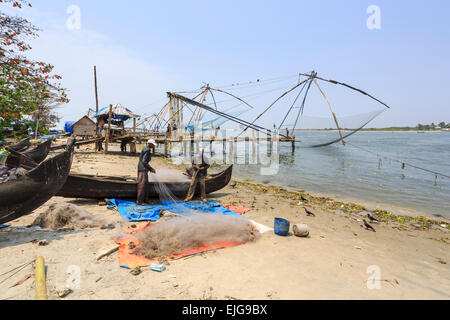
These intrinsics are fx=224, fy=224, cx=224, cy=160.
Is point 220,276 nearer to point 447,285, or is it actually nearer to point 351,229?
point 447,285

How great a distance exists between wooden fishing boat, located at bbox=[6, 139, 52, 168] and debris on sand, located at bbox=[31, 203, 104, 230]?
2288 mm

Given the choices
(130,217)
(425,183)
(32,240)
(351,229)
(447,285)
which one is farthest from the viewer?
(425,183)

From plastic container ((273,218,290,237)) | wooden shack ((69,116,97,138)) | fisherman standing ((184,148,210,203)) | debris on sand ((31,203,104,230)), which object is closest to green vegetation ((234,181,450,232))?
fisherman standing ((184,148,210,203))

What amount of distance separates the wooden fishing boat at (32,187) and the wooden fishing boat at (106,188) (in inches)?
52.4

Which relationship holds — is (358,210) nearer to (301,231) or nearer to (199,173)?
(301,231)

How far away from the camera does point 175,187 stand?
22.2 feet

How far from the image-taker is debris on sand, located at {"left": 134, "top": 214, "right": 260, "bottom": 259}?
11.5 ft

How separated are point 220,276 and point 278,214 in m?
3.78

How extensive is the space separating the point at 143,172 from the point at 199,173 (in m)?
1.67

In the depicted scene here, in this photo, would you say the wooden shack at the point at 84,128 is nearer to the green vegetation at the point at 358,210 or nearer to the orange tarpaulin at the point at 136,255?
the green vegetation at the point at 358,210

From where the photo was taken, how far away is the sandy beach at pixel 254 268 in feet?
8.76

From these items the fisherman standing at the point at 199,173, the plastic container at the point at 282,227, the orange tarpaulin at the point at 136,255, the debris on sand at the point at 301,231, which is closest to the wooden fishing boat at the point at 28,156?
the orange tarpaulin at the point at 136,255

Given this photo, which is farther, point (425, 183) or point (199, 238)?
point (425, 183)
